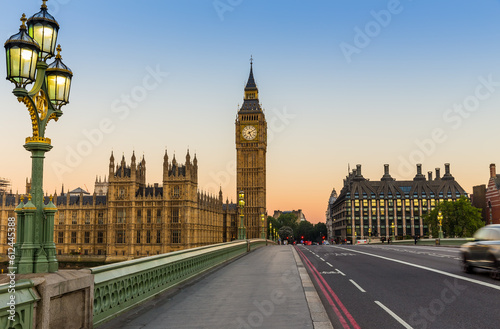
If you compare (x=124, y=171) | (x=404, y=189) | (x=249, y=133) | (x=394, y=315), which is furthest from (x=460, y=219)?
(x=394, y=315)

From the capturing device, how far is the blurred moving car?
15602 millimetres

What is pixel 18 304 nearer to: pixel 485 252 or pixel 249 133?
pixel 485 252

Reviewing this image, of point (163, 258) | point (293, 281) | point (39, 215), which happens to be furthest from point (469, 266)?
point (39, 215)

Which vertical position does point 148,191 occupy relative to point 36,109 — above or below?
above

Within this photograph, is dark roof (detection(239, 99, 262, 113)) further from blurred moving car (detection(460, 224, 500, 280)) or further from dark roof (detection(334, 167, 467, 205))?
blurred moving car (detection(460, 224, 500, 280))

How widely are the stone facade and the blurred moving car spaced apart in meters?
89.5

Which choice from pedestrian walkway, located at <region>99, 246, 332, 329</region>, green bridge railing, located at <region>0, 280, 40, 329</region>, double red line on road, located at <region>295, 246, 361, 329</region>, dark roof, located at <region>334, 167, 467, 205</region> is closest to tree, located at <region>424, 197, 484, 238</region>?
dark roof, located at <region>334, 167, 467, 205</region>

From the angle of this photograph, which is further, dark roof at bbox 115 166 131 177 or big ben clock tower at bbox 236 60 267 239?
big ben clock tower at bbox 236 60 267 239

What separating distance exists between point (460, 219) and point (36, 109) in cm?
10928

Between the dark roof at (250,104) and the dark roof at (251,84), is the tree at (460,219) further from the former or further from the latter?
the dark roof at (251,84)

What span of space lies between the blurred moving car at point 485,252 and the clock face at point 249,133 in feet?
444

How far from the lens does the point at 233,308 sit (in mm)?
10812

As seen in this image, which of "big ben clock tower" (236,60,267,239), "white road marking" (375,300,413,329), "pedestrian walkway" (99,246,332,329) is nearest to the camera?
"pedestrian walkway" (99,246,332,329)

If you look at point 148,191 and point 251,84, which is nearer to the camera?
point 148,191
